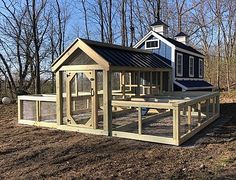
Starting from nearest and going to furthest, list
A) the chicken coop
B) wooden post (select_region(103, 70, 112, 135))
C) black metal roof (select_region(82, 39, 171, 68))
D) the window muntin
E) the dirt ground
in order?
the dirt ground < the chicken coop < wooden post (select_region(103, 70, 112, 135)) < black metal roof (select_region(82, 39, 171, 68)) < the window muntin

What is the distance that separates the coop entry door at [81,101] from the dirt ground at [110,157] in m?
0.57

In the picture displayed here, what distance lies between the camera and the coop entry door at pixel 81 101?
27.8ft

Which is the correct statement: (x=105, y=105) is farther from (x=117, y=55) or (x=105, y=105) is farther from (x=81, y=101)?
(x=81, y=101)

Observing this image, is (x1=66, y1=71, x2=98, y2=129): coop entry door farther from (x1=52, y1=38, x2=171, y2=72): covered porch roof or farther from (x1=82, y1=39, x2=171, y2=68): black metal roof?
(x1=82, y1=39, x2=171, y2=68): black metal roof

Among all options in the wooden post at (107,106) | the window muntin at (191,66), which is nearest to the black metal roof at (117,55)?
the wooden post at (107,106)

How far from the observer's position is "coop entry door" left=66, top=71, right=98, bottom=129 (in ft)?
27.8

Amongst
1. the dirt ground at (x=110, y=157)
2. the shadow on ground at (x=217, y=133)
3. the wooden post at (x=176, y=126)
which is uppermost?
the wooden post at (x=176, y=126)

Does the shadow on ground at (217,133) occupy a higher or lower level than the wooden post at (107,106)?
lower

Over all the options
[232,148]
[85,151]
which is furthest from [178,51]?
[85,151]

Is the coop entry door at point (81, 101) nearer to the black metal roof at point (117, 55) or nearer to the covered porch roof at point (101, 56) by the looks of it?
the covered porch roof at point (101, 56)

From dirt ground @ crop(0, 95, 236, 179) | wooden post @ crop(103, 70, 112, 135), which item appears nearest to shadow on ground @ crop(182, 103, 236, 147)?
dirt ground @ crop(0, 95, 236, 179)

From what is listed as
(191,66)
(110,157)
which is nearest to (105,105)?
(110,157)

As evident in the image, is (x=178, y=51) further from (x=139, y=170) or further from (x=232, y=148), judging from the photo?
(x=139, y=170)

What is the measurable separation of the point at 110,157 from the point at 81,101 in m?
4.55
